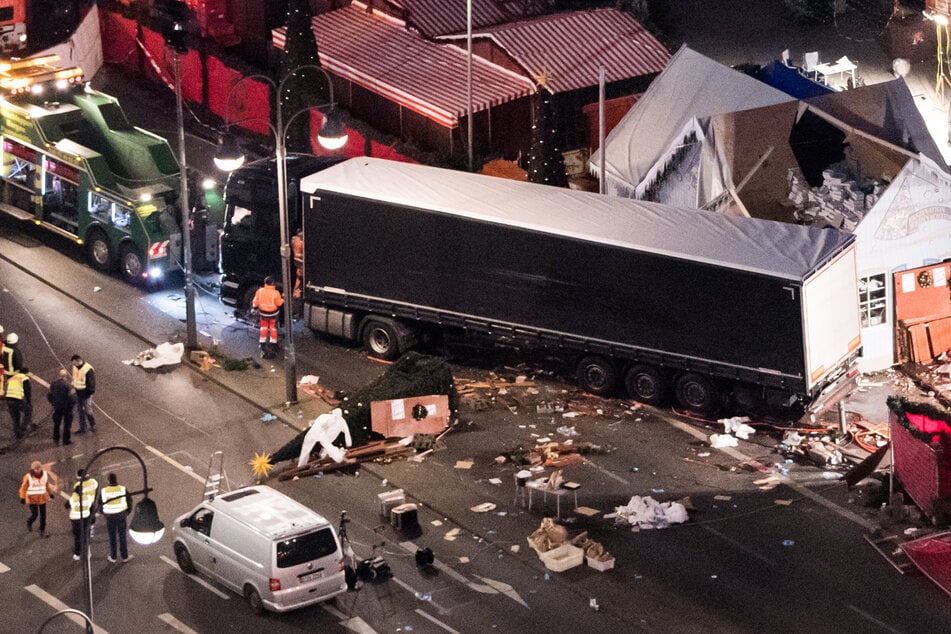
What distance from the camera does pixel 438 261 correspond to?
105ft

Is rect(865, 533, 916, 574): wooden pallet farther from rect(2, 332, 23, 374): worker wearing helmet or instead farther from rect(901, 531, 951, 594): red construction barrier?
rect(2, 332, 23, 374): worker wearing helmet

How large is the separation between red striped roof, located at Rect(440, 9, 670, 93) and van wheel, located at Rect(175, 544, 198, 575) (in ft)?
60.5

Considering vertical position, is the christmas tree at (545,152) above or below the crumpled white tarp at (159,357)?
above

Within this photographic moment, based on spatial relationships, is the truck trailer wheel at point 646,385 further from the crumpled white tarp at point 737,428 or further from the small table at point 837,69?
the small table at point 837,69

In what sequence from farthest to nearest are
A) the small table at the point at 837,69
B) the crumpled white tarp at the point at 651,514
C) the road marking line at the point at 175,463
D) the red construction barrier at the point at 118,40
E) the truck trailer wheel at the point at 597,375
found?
the red construction barrier at the point at 118,40
the small table at the point at 837,69
the truck trailer wheel at the point at 597,375
the road marking line at the point at 175,463
the crumpled white tarp at the point at 651,514

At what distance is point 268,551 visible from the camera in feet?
76.1

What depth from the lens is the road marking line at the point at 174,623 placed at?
2335 cm

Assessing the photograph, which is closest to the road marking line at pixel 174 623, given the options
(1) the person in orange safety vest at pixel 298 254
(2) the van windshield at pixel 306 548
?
(2) the van windshield at pixel 306 548

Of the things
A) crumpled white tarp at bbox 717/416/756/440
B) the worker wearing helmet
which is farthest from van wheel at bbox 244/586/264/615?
crumpled white tarp at bbox 717/416/756/440

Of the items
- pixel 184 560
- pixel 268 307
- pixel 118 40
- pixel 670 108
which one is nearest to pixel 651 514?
pixel 184 560

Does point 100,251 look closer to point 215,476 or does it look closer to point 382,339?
point 382,339

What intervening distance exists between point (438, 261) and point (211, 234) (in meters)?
7.04

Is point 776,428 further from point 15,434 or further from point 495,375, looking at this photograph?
point 15,434

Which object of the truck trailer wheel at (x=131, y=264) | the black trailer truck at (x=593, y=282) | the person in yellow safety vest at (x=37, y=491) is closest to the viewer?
the person in yellow safety vest at (x=37, y=491)
